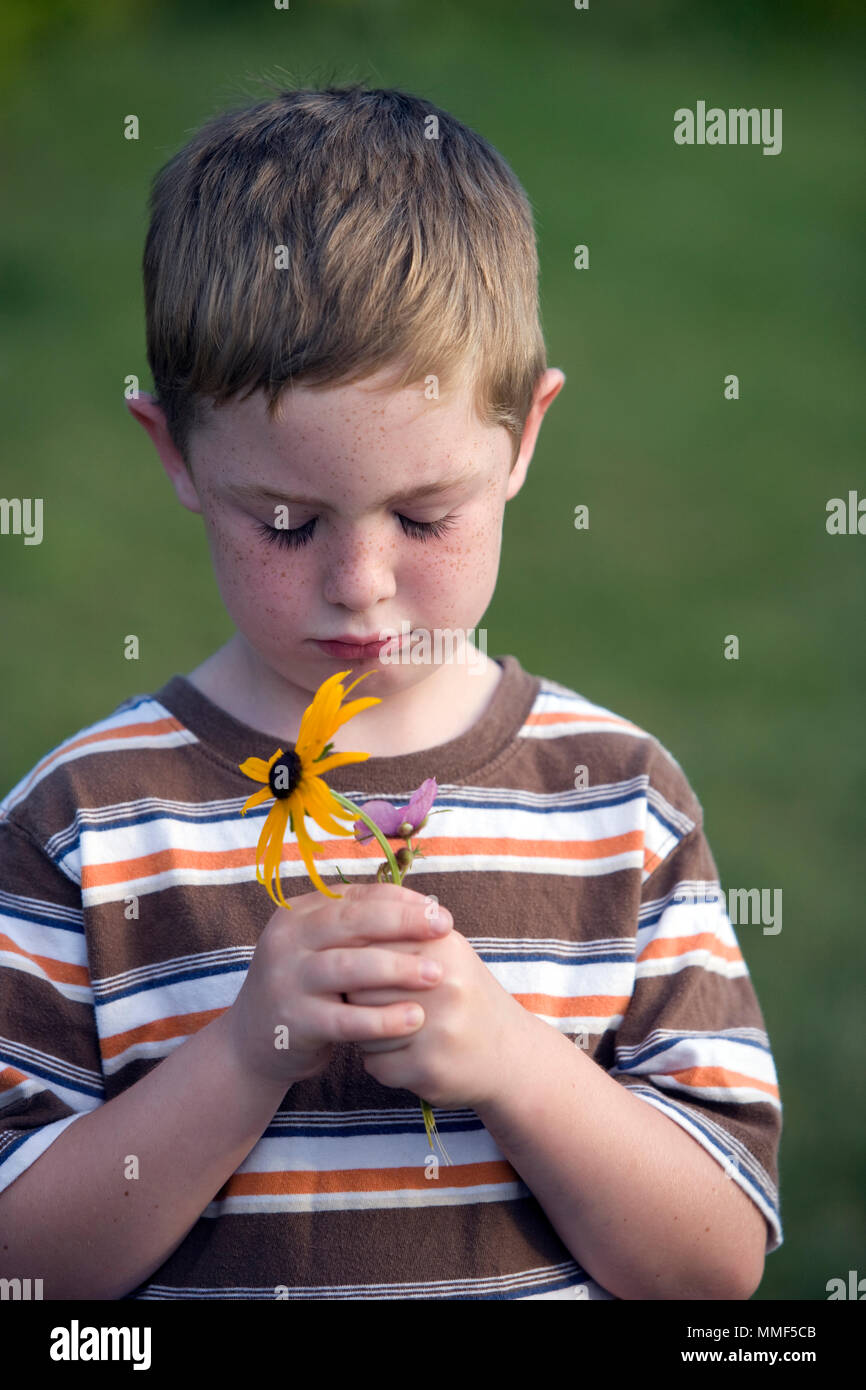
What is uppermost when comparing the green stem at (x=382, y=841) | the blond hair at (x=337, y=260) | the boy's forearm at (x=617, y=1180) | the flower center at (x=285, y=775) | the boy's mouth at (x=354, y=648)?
the blond hair at (x=337, y=260)

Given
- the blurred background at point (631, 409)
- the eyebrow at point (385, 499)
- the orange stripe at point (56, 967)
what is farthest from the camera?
the blurred background at point (631, 409)

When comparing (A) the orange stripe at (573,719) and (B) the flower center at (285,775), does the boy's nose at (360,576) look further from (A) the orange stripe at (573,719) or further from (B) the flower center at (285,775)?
(A) the orange stripe at (573,719)

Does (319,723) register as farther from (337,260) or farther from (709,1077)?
(709,1077)

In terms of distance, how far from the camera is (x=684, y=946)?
1.62 metres

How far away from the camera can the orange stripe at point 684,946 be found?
63.5 inches

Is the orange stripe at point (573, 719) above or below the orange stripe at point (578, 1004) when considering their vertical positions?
above

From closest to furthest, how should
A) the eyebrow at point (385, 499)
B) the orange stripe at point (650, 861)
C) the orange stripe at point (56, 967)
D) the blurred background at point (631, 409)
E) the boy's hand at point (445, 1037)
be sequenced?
1. the boy's hand at point (445, 1037)
2. the eyebrow at point (385, 499)
3. the orange stripe at point (56, 967)
4. the orange stripe at point (650, 861)
5. the blurred background at point (631, 409)

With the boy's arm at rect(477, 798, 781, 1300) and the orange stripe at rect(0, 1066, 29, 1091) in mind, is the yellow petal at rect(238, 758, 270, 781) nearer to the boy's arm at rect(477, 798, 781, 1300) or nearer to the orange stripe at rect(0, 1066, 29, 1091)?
the boy's arm at rect(477, 798, 781, 1300)

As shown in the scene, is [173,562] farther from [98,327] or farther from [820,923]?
[820,923]

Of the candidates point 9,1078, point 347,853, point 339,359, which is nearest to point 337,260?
point 339,359

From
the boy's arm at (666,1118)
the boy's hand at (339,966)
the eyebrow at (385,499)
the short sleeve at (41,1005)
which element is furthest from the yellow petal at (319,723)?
the short sleeve at (41,1005)

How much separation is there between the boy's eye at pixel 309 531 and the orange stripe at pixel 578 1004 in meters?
0.49

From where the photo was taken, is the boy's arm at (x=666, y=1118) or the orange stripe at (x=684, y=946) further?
the orange stripe at (x=684, y=946)

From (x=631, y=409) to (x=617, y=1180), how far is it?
5.13 m
